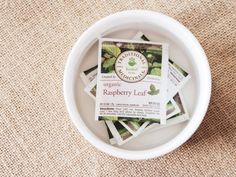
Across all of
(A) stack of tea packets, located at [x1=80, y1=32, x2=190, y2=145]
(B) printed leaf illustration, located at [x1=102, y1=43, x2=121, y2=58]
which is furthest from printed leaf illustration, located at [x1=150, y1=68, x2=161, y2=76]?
(B) printed leaf illustration, located at [x1=102, y1=43, x2=121, y2=58]

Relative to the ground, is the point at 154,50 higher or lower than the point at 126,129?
higher

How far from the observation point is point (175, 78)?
1.11m

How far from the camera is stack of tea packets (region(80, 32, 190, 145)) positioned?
108cm

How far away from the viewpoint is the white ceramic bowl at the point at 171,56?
0.98 meters

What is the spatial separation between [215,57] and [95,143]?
442mm

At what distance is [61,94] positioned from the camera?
115 centimetres

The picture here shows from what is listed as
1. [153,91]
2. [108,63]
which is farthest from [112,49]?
[153,91]

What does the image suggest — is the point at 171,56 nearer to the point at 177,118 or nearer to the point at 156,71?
the point at 156,71

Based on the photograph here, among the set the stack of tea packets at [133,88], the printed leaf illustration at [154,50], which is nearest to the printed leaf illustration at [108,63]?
the stack of tea packets at [133,88]

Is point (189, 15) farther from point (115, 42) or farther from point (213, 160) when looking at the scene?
point (213, 160)

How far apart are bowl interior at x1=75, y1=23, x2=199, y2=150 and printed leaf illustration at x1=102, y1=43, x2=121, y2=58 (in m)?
0.03

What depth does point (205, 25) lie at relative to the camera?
3.85ft

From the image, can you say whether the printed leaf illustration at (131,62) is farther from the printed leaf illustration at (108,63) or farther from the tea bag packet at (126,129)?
the tea bag packet at (126,129)

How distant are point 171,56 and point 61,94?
12.9 inches
